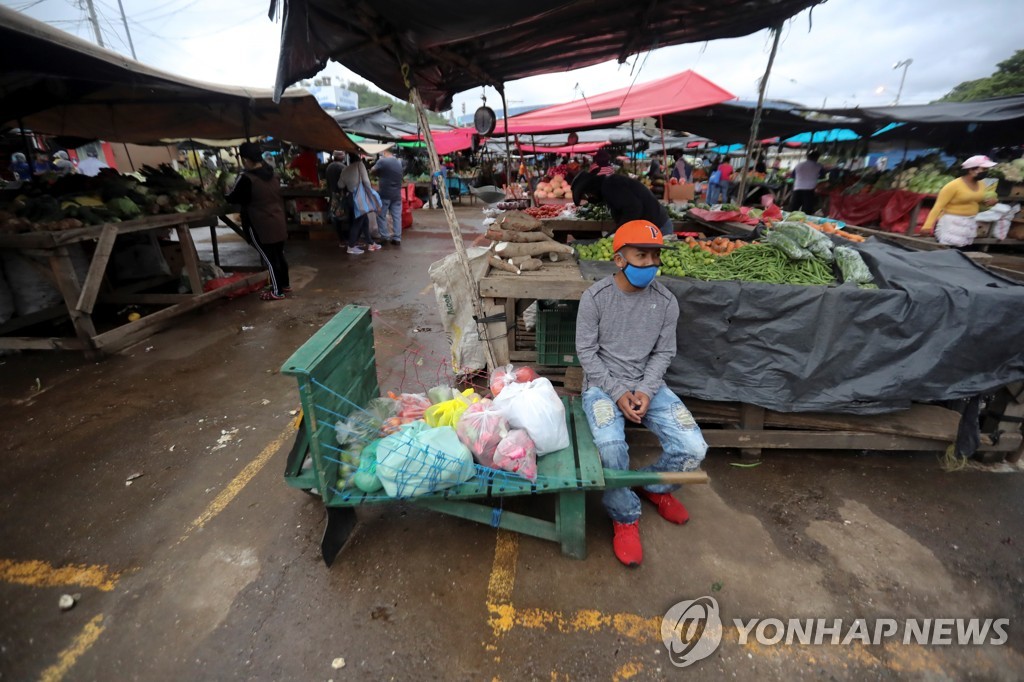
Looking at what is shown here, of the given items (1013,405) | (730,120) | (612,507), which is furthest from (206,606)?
(730,120)

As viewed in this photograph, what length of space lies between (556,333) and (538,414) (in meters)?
1.45

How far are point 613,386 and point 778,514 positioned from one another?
137 cm

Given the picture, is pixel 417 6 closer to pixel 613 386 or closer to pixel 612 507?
pixel 613 386

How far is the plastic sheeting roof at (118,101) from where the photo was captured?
Answer: 13.9ft

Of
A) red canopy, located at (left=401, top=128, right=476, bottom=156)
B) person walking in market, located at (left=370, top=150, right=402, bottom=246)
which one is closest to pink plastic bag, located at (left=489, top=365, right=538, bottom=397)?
person walking in market, located at (left=370, top=150, right=402, bottom=246)

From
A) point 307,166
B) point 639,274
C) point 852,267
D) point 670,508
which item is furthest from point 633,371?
point 307,166

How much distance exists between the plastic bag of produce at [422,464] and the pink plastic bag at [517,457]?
0.53 ft

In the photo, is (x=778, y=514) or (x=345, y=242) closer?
(x=778, y=514)

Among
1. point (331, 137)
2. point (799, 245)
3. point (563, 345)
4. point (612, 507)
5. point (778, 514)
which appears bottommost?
point (778, 514)

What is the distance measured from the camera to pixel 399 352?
17.3 ft

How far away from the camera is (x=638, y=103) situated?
717 centimetres

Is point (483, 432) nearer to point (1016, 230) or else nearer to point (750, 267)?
point (750, 267)

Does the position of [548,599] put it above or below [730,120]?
below

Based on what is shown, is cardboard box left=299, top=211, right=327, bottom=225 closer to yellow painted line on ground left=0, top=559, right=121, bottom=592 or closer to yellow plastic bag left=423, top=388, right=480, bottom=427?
yellow painted line on ground left=0, top=559, right=121, bottom=592
